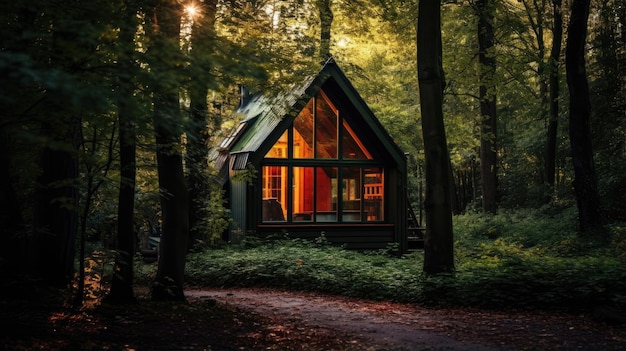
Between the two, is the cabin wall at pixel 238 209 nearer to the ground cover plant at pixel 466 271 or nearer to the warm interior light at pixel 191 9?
the ground cover plant at pixel 466 271

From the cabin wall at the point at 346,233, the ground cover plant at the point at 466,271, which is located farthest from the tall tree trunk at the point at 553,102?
the cabin wall at the point at 346,233

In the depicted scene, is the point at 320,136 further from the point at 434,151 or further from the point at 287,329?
the point at 287,329

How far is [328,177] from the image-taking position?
69.3 feet

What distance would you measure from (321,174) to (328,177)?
0.85ft

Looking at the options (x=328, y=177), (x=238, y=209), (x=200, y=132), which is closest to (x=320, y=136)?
(x=328, y=177)

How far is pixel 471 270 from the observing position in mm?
12055

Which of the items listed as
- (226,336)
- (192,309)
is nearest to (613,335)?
(226,336)

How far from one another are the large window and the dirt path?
27.6ft

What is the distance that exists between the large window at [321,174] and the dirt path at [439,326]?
27.6 feet

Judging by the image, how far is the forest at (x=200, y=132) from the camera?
5969mm

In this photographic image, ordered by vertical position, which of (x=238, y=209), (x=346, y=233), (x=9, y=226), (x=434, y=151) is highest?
(x=434, y=151)

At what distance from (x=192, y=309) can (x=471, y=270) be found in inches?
212

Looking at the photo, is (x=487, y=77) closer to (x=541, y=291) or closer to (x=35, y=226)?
(x=541, y=291)

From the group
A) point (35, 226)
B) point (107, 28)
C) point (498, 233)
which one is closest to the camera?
point (107, 28)
